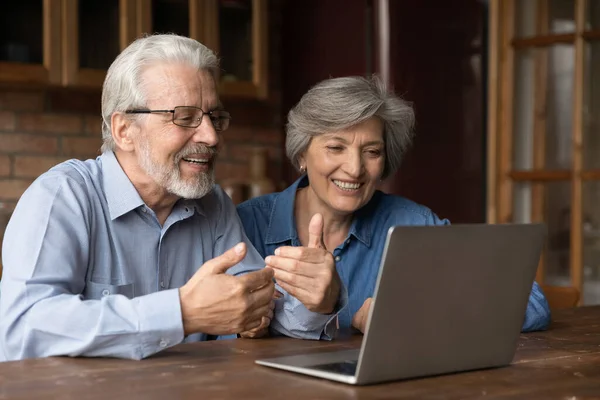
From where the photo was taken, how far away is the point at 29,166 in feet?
12.5

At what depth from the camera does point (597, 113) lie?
147 inches

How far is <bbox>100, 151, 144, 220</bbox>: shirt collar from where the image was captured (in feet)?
6.04

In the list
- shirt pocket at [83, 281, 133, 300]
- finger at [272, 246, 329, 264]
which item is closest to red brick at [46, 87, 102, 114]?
shirt pocket at [83, 281, 133, 300]

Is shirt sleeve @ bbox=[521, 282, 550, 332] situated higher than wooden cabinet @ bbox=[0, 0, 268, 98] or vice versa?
wooden cabinet @ bbox=[0, 0, 268, 98]

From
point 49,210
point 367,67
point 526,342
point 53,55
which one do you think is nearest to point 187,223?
point 49,210

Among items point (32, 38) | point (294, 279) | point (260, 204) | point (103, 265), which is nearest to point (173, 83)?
point (103, 265)

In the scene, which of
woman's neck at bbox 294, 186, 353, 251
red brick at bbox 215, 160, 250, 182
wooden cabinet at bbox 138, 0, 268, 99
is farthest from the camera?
red brick at bbox 215, 160, 250, 182

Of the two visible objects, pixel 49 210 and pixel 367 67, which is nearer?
pixel 49 210

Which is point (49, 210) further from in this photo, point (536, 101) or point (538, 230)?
point (536, 101)

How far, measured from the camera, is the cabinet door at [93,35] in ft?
11.6

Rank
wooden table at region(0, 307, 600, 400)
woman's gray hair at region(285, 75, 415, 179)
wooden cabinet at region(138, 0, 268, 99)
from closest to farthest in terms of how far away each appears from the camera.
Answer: wooden table at region(0, 307, 600, 400) < woman's gray hair at region(285, 75, 415, 179) < wooden cabinet at region(138, 0, 268, 99)

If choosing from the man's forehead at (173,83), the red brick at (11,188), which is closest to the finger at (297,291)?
the man's forehead at (173,83)

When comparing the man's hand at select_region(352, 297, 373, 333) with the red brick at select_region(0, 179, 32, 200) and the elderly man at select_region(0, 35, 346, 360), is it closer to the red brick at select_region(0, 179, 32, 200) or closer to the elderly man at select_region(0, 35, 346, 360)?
the elderly man at select_region(0, 35, 346, 360)

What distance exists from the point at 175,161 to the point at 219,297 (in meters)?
0.48
